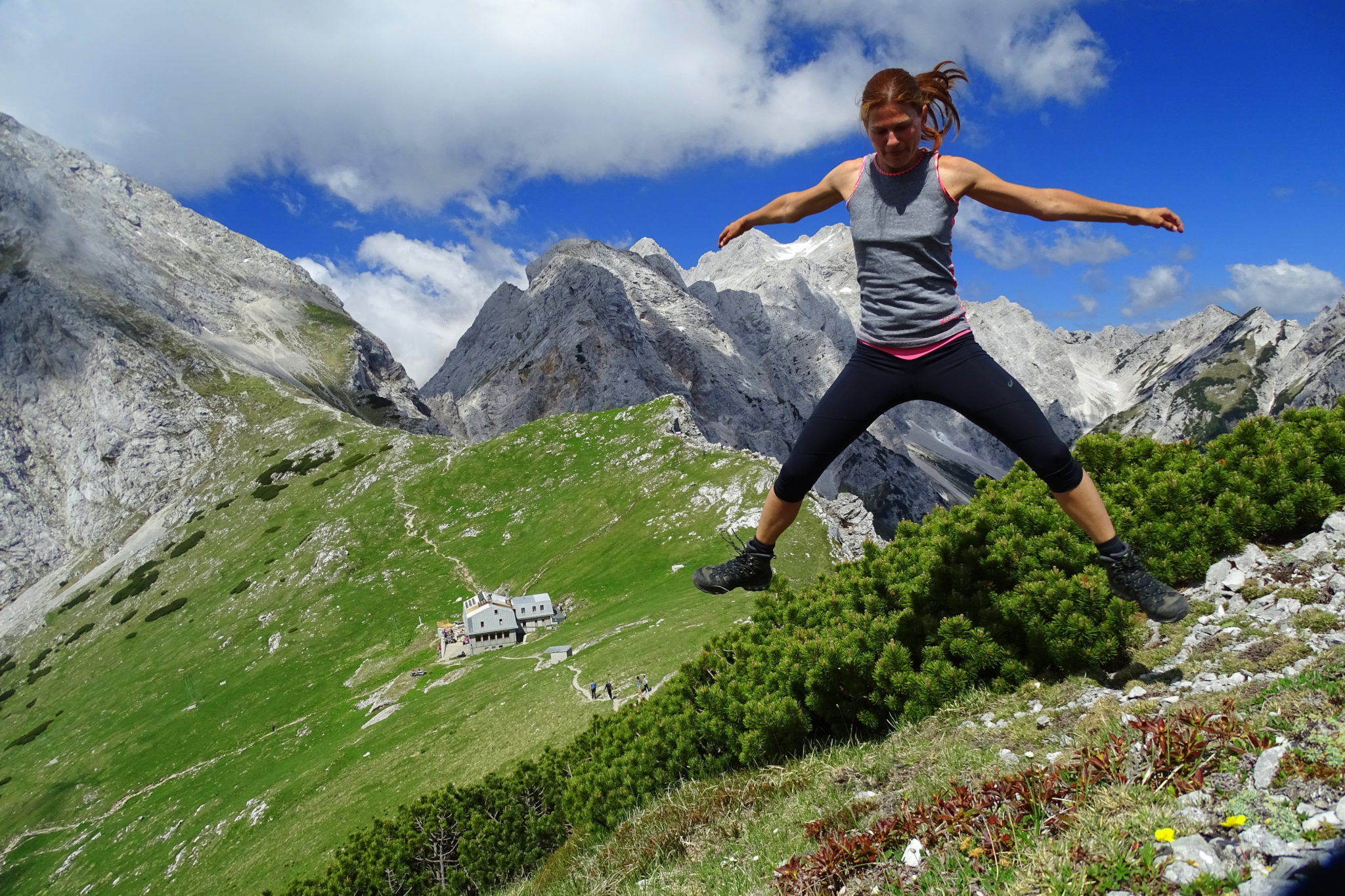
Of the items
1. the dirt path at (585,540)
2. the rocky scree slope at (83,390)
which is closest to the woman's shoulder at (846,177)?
the dirt path at (585,540)

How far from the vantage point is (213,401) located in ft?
503

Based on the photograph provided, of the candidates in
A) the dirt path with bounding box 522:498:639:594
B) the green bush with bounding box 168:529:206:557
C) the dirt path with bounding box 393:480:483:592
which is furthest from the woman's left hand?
the green bush with bounding box 168:529:206:557

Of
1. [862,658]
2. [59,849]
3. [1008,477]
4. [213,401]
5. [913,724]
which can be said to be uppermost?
[213,401]

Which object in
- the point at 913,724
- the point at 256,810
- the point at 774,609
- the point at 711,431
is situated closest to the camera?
the point at 913,724

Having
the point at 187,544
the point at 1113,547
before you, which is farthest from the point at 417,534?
the point at 1113,547

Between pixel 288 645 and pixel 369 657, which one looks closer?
pixel 369 657

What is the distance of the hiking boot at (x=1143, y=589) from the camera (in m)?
7.26

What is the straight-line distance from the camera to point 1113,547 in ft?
24.5

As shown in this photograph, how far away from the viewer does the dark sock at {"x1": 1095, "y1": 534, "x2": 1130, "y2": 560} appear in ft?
24.5

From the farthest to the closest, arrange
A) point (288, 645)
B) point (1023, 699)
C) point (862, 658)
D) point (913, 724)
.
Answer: point (288, 645) → point (862, 658) → point (913, 724) → point (1023, 699)

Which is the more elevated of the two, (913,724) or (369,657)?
(913,724)

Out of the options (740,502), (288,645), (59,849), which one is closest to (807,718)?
(740,502)

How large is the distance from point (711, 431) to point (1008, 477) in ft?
581

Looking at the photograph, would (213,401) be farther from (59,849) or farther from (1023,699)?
(1023,699)
